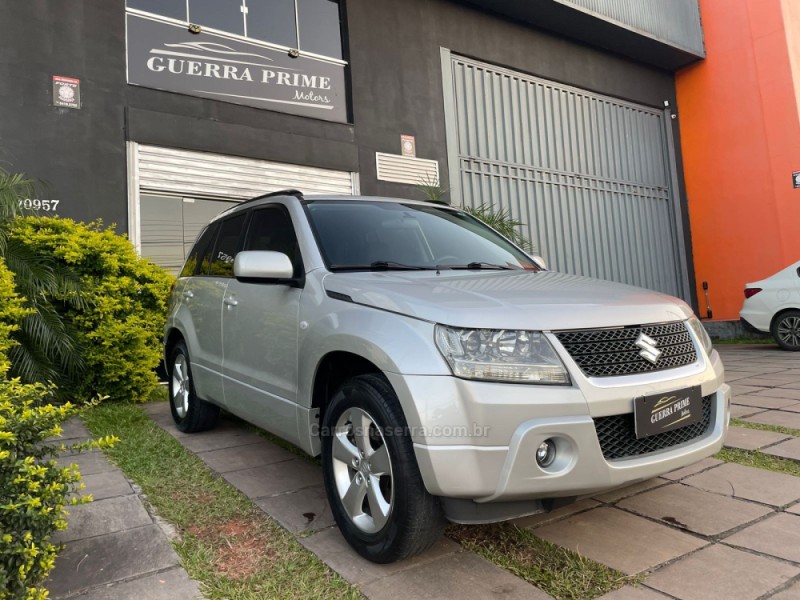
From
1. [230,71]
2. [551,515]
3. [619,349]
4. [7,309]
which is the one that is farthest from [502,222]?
[619,349]

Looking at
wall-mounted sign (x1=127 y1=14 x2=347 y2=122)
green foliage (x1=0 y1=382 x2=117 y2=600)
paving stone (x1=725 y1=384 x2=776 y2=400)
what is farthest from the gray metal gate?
green foliage (x1=0 y1=382 x2=117 y2=600)

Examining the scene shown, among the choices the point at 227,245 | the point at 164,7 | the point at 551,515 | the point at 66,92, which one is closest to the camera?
the point at 551,515

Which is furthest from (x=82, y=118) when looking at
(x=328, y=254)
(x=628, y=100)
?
(x=628, y=100)

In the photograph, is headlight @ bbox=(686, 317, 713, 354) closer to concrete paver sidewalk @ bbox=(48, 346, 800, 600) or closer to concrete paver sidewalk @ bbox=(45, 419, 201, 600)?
concrete paver sidewalk @ bbox=(48, 346, 800, 600)

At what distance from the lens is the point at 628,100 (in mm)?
12391

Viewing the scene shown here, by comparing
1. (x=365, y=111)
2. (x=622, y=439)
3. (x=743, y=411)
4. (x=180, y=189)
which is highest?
(x=365, y=111)

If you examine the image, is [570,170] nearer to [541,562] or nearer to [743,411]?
[743,411]

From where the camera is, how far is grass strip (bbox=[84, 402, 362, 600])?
2066 mm

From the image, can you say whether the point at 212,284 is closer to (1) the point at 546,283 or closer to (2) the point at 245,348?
(2) the point at 245,348

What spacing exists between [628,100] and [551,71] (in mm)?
2519

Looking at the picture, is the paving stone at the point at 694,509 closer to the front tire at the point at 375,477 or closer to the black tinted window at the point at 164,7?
the front tire at the point at 375,477

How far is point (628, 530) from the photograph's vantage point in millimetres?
2453

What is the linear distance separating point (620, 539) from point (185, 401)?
318cm

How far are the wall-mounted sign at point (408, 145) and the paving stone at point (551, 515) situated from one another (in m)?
7.07
